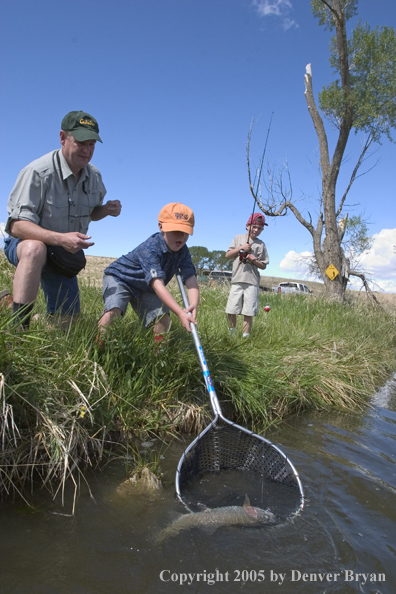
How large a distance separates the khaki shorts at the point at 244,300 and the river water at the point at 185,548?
3056 mm

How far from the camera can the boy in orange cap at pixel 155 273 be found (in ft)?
10.9

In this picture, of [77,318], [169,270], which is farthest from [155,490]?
[169,270]

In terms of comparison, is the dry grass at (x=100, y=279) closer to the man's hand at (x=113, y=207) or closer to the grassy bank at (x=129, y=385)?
the grassy bank at (x=129, y=385)

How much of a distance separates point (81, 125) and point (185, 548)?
108 inches

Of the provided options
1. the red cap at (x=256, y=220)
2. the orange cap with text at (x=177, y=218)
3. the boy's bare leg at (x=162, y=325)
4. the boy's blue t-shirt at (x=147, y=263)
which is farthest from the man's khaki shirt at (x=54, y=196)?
the red cap at (x=256, y=220)

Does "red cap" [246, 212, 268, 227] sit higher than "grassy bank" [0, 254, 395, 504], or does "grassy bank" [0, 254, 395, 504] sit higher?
"red cap" [246, 212, 268, 227]

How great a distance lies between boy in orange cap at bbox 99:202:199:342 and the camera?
3311 mm

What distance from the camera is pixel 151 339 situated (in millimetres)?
3283

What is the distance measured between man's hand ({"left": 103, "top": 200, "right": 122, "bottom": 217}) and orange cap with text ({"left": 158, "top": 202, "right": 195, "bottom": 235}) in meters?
0.40

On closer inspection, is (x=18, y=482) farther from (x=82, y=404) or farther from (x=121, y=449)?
(x=121, y=449)

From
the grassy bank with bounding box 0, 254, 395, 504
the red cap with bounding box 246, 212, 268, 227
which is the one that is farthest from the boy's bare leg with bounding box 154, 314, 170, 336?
the red cap with bounding box 246, 212, 268, 227

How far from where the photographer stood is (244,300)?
5445 millimetres

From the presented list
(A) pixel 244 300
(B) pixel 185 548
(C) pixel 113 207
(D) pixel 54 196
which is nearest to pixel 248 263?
(A) pixel 244 300

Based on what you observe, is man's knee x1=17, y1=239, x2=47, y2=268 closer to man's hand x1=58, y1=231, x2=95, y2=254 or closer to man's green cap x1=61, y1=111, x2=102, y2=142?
man's hand x1=58, y1=231, x2=95, y2=254
